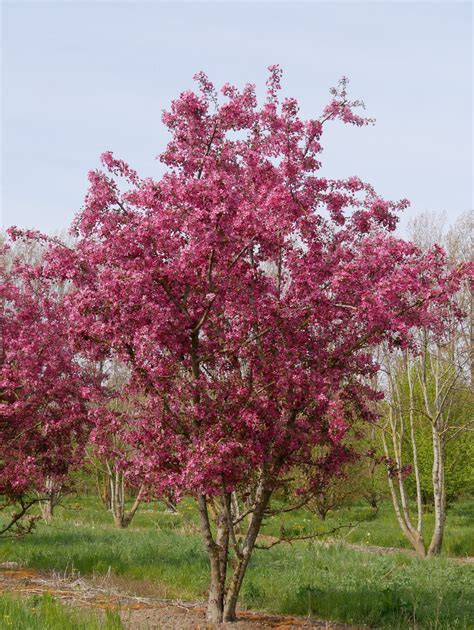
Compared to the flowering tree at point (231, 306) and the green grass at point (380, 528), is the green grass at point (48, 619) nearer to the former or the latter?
the flowering tree at point (231, 306)

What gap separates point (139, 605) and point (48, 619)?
284 cm

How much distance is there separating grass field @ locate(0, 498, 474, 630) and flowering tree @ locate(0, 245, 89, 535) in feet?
5.63

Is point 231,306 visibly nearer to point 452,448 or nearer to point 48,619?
point 48,619

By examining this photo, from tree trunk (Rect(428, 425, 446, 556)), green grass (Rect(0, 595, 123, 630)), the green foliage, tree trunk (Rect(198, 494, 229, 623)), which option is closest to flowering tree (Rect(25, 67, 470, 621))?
tree trunk (Rect(198, 494, 229, 623))

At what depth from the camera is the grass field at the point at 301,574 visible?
28.2 ft

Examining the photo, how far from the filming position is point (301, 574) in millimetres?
10688

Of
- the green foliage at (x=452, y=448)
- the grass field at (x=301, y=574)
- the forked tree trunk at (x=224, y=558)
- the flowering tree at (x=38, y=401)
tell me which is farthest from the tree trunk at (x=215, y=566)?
the green foliage at (x=452, y=448)

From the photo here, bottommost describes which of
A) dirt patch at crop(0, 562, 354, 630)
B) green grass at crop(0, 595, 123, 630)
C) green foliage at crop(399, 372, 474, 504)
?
dirt patch at crop(0, 562, 354, 630)

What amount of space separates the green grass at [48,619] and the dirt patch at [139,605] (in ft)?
1.27

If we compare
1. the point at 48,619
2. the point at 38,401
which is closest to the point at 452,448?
the point at 38,401

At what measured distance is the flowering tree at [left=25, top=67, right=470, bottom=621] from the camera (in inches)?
295

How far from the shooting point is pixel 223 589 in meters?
8.15

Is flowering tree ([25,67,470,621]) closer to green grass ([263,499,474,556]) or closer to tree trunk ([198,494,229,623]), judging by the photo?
tree trunk ([198,494,229,623])

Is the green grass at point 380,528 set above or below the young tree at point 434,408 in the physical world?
below
